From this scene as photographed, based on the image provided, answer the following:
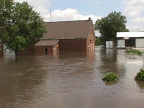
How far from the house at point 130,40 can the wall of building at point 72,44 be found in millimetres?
15334

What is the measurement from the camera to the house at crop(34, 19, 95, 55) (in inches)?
2011

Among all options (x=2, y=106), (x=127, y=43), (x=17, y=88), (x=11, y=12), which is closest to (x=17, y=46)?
(x=11, y=12)

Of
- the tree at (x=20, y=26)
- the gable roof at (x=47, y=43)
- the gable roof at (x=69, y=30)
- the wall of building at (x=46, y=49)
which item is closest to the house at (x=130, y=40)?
the gable roof at (x=69, y=30)

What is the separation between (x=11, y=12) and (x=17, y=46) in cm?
614

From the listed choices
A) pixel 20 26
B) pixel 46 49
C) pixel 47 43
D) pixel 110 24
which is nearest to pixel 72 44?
pixel 47 43

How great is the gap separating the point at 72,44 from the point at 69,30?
4.25 meters

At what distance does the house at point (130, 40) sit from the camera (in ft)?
202

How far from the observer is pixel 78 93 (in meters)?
8.59

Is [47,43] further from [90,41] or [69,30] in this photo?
[90,41]

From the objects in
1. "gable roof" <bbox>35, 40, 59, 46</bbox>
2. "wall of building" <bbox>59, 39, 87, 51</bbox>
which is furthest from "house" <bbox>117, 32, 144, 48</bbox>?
"gable roof" <bbox>35, 40, 59, 46</bbox>

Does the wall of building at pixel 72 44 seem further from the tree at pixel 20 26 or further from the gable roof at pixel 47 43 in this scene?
the tree at pixel 20 26

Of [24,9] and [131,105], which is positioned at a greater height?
[24,9]

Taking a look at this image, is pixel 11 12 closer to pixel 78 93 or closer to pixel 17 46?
pixel 17 46

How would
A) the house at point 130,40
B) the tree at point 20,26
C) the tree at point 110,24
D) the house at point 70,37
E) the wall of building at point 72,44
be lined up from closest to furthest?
the tree at point 20,26
the house at point 70,37
the wall of building at point 72,44
the house at point 130,40
the tree at point 110,24
